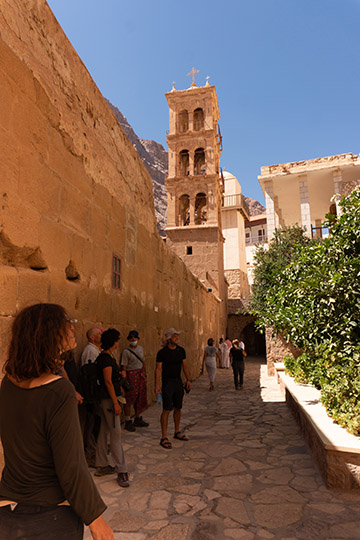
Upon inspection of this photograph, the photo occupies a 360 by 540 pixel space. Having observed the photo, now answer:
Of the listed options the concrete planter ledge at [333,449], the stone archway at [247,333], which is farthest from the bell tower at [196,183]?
the concrete planter ledge at [333,449]

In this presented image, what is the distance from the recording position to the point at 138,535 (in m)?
2.88

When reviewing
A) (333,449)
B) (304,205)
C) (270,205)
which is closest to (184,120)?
(270,205)

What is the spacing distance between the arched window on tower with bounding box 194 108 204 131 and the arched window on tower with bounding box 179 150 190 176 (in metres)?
1.66

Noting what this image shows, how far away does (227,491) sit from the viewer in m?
3.68

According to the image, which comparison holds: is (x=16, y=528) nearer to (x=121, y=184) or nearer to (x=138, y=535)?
(x=138, y=535)

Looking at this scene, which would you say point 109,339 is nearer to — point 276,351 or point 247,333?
point 276,351

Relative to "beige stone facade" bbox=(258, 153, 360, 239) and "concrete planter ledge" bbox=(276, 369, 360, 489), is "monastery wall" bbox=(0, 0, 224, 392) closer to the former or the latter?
"concrete planter ledge" bbox=(276, 369, 360, 489)

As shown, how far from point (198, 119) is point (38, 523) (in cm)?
2449

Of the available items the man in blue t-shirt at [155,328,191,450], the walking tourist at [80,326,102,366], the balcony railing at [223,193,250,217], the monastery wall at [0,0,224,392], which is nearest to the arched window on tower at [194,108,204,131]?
the balcony railing at [223,193,250,217]

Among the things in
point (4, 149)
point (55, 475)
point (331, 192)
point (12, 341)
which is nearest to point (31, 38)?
point (4, 149)

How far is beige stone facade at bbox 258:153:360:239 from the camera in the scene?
65.4 feet

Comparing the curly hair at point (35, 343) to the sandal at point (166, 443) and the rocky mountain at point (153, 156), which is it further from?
the rocky mountain at point (153, 156)

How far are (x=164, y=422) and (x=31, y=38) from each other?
479 centimetres

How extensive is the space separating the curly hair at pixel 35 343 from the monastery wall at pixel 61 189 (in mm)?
1884
